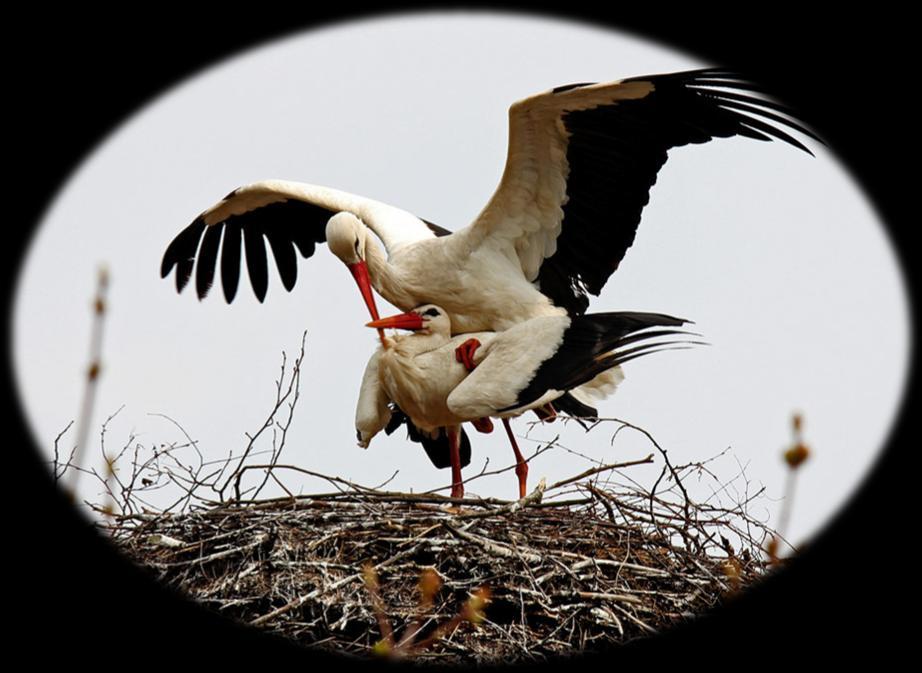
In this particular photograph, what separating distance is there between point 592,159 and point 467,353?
96 centimetres

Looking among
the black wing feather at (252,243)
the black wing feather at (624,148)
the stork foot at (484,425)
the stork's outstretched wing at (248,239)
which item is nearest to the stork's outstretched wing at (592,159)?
the black wing feather at (624,148)

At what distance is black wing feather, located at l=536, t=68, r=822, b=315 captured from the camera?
432 cm

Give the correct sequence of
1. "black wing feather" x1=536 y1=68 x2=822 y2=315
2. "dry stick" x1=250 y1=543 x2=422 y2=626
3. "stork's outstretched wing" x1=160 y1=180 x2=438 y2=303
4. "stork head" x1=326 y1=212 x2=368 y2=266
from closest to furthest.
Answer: "dry stick" x1=250 y1=543 x2=422 y2=626 < "black wing feather" x1=536 y1=68 x2=822 y2=315 < "stork head" x1=326 y1=212 x2=368 y2=266 < "stork's outstretched wing" x1=160 y1=180 x2=438 y2=303

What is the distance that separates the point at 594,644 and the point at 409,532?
2.34 ft

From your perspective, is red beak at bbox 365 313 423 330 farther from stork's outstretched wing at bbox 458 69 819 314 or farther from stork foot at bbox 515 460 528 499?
stork foot at bbox 515 460 528 499

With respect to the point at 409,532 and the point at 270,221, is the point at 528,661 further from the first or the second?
the point at 270,221

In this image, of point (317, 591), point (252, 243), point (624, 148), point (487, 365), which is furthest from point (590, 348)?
point (252, 243)

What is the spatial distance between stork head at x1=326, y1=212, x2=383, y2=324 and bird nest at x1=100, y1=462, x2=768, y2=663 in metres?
1.19

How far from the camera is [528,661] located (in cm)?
338

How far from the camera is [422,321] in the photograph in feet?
15.8

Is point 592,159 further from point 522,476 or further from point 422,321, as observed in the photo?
point 522,476

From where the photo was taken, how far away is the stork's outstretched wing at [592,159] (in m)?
4.39

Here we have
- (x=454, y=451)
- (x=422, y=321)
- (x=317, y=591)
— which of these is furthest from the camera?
(x=454, y=451)

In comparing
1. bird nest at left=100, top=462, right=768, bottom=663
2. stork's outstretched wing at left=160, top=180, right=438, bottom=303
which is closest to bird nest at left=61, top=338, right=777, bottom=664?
bird nest at left=100, top=462, right=768, bottom=663
